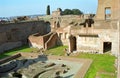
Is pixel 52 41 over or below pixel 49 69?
over

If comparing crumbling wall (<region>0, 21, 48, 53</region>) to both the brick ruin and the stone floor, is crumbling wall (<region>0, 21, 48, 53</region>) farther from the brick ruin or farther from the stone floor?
the stone floor

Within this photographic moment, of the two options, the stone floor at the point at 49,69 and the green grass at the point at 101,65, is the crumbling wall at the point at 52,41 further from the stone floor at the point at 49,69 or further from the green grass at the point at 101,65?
the stone floor at the point at 49,69

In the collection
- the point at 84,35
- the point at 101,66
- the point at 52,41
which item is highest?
the point at 84,35

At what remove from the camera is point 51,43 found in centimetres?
2569

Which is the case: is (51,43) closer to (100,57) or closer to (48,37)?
(48,37)

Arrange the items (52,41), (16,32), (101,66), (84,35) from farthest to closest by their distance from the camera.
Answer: (16,32)
(52,41)
(84,35)
(101,66)

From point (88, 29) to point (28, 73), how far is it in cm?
974

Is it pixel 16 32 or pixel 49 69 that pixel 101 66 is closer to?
pixel 49 69

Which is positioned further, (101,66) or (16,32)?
(16,32)

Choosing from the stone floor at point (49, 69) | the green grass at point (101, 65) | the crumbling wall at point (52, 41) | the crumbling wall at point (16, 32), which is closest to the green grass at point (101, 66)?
the green grass at point (101, 65)

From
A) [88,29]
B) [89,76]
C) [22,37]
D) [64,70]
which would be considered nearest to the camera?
[89,76]

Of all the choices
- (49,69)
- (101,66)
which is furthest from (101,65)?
(49,69)

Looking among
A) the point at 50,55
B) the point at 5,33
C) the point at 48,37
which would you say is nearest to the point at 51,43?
the point at 48,37

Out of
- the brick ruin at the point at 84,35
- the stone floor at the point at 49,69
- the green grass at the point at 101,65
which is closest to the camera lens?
the green grass at the point at 101,65
